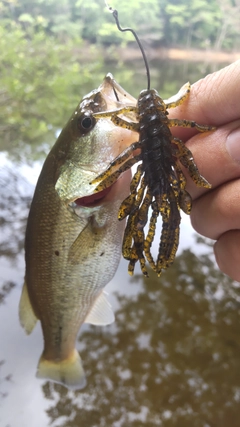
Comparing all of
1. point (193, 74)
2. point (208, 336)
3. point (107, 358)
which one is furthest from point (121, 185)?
point (193, 74)

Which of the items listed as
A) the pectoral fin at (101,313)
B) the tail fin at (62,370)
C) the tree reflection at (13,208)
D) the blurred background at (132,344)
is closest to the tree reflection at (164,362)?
the blurred background at (132,344)

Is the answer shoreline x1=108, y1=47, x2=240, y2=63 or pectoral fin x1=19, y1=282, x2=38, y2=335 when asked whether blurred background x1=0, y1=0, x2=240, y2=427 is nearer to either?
pectoral fin x1=19, y1=282, x2=38, y2=335

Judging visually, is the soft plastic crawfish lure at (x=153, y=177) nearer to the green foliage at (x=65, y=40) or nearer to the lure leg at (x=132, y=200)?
the lure leg at (x=132, y=200)

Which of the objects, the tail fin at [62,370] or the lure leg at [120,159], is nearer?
the lure leg at [120,159]

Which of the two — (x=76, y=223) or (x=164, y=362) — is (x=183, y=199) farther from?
(x=164, y=362)

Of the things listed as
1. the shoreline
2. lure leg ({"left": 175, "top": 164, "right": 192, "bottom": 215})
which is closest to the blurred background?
lure leg ({"left": 175, "top": 164, "right": 192, "bottom": 215})

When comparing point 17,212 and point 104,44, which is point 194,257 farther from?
point 104,44

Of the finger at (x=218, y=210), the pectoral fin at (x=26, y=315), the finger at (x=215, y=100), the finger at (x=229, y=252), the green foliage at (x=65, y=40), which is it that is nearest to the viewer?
the finger at (x=215, y=100)
